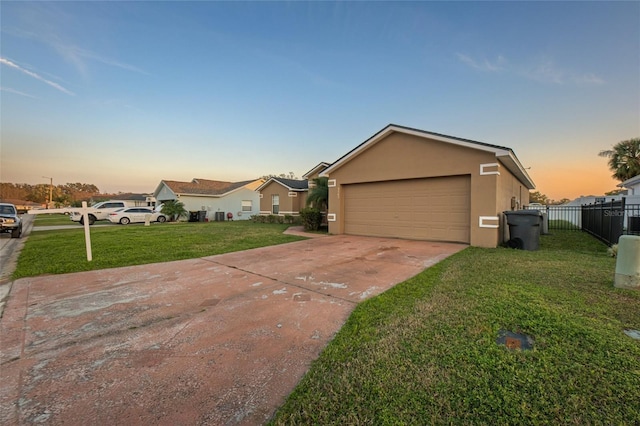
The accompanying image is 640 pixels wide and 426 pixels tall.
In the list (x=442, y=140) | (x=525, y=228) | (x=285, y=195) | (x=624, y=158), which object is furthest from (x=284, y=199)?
(x=624, y=158)

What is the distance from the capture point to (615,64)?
9547 millimetres

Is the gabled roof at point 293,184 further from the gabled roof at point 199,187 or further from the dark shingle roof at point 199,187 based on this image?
the dark shingle roof at point 199,187

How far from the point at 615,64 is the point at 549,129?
12.3ft

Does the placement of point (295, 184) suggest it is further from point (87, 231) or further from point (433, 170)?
point (87, 231)

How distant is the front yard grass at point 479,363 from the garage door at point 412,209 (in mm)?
5625

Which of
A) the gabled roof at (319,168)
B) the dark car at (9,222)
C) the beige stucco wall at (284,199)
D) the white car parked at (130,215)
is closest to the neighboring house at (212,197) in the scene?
the white car parked at (130,215)

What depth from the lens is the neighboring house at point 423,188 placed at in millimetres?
8930

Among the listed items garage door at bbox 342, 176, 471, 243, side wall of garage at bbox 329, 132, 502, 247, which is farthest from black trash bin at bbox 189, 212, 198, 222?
garage door at bbox 342, 176, 471, 243

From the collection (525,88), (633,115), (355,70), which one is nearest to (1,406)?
(355,70)

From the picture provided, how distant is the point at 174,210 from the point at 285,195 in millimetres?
11213

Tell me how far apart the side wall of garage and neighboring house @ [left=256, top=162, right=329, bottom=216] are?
7.82 m

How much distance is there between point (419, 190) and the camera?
10.5m

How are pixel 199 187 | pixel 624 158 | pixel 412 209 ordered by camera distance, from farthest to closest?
1. pixel 199 187
2. pixel 624 158
3. pixel 412 209

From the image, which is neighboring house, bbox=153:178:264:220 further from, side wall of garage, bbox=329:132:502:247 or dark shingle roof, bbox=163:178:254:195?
side wall of garage, bbox=329:132:502:247
